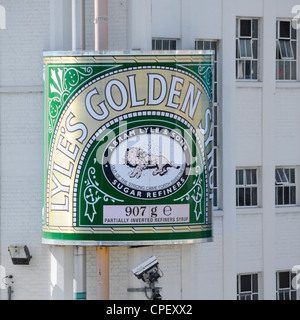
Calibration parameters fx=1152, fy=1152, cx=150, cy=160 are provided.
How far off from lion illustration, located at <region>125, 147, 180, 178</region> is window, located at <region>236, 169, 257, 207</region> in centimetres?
277

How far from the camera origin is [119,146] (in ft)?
72.3

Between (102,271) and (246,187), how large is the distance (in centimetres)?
398

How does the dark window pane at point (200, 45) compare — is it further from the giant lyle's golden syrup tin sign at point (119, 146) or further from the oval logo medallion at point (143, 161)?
the oval logo medallion at point (143, 161)

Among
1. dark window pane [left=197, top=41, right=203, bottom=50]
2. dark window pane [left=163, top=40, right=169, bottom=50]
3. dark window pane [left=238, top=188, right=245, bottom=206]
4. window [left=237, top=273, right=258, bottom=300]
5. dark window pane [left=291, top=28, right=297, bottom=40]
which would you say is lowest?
window [left=237, top=273, right=258, bottom=300]

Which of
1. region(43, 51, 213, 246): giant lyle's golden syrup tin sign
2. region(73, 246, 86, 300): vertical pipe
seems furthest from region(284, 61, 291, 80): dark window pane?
region(73, 246, 86, 300): vertical pipe

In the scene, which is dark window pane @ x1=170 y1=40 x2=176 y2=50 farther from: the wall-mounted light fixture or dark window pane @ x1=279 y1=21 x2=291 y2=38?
the wall-mounted light fixture

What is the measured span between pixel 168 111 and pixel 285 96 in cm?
356

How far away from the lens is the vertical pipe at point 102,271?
2236 cm

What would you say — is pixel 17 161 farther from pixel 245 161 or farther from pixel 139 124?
pixel 245 161

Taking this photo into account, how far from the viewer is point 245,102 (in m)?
24.2

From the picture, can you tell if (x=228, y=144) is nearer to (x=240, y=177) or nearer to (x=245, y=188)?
(x=240, y=177)

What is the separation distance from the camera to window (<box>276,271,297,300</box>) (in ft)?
81.2

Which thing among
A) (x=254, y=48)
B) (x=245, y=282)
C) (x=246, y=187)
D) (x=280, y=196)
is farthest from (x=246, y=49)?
(x=245, y=282)

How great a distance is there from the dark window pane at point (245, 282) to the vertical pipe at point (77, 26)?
613cm
